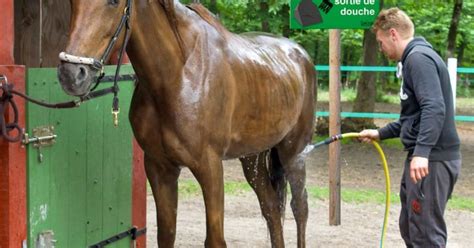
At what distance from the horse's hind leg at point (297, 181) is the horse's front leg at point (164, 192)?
133 centimetres

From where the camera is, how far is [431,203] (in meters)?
4.02

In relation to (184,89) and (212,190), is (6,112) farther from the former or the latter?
(212,190)

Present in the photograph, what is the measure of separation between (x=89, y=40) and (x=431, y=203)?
6.43 feet

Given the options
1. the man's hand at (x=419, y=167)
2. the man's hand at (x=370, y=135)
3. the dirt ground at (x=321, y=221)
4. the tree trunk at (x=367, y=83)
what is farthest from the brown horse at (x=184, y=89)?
the tree trunk at (x=367, y=83)

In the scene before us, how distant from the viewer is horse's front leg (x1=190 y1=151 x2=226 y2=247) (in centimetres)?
410

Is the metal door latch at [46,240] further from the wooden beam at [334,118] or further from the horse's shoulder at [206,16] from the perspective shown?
the wooden beam at [334,118]

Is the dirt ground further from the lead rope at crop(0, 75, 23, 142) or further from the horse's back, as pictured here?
the lead rope at crop(0, 75, 23, 142)

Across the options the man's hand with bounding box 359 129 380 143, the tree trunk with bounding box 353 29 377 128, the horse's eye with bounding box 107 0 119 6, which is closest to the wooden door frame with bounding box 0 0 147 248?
the horse's eye with bounding box 107 0 119 6

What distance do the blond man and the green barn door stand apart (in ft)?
5.79

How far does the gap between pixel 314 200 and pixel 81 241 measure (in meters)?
4.80

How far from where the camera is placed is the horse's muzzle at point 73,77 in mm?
3326

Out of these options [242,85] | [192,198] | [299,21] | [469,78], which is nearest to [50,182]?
[242,85]

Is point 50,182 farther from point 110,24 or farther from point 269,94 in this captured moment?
point 269,94

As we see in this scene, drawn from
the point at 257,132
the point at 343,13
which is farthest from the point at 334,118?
the point at 257,132
